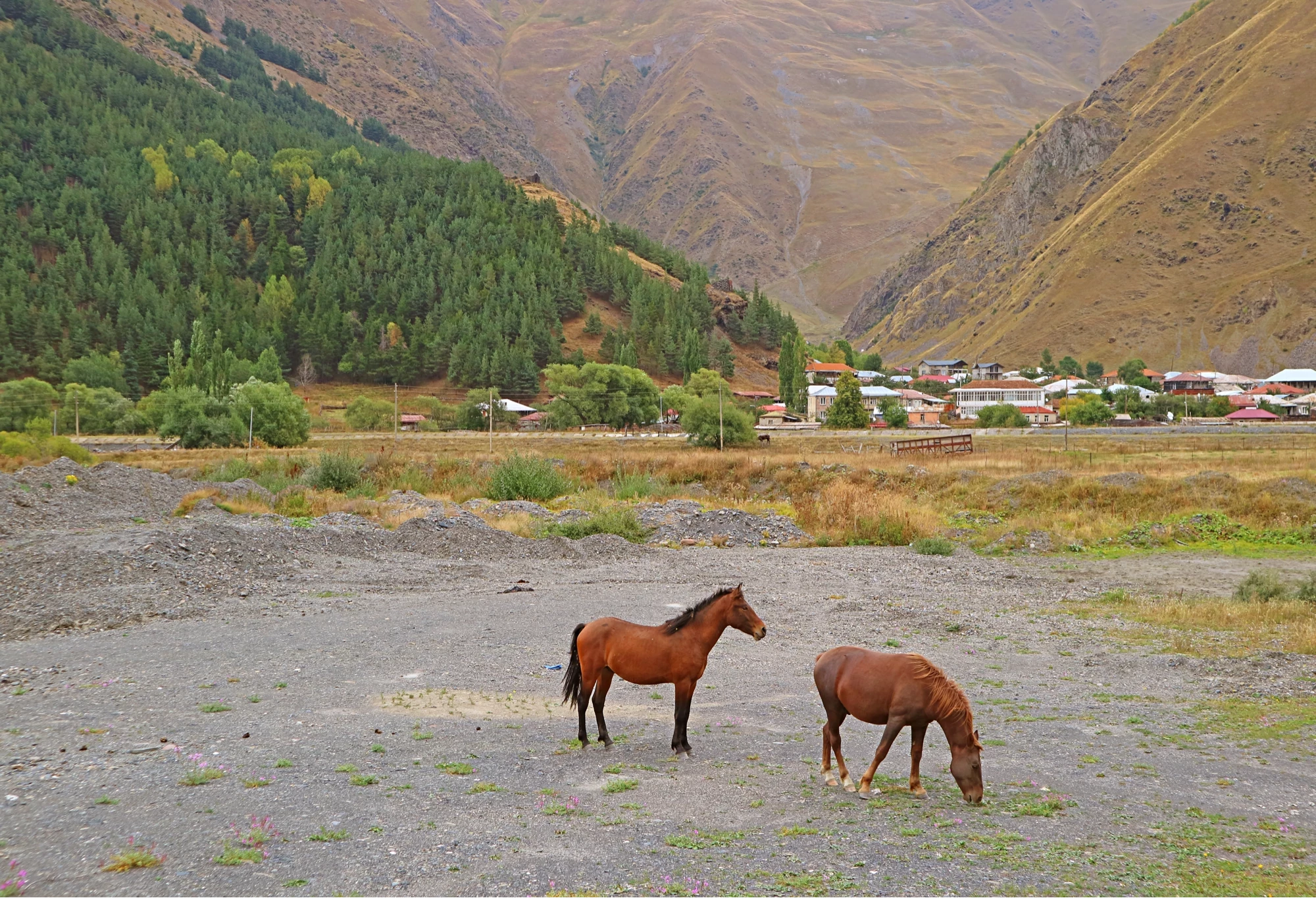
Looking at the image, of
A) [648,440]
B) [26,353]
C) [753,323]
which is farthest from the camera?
[753,323]

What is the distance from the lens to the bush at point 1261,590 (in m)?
21.4

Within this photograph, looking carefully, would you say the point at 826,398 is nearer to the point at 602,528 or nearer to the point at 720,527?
the point at 720,527

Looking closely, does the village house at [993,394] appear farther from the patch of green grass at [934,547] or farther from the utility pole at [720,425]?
the patch of green grass at [934,547]

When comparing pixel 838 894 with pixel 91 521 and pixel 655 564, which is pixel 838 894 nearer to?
pixel 655 564

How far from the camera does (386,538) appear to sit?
3073 centimetres

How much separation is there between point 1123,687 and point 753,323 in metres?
186

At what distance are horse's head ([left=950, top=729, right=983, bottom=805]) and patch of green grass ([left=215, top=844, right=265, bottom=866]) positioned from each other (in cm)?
613

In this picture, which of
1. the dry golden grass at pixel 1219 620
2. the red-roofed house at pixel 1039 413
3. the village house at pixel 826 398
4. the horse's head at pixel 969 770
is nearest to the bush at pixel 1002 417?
the red-roofed house at pixel 1039 413

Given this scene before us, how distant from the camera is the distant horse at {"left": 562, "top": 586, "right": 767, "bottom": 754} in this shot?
32.9 feet

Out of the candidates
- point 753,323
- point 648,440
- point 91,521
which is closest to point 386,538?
point 91,521

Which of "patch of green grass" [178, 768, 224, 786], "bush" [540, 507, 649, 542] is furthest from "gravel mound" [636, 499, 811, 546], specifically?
"patch of green grass" [178, 768, 224, 786]

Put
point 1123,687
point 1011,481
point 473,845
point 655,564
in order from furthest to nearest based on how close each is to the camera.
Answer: point 1011,481
point 655,564
point 1123,687
point 473,845

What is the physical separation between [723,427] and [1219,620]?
2193 inches

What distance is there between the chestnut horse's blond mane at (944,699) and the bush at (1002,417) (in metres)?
116
